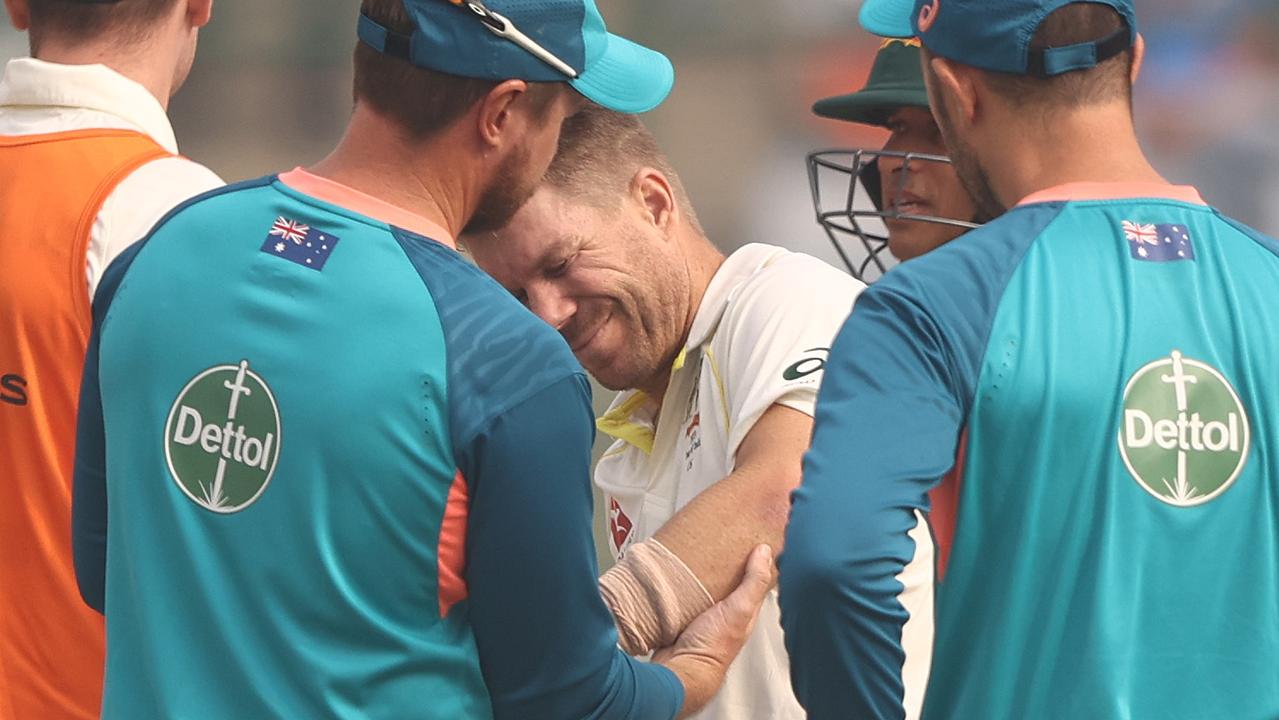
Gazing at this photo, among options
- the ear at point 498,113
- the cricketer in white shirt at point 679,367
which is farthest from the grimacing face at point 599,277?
the ear at point 498,113

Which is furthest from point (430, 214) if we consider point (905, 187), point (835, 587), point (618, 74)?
point (905, 187)

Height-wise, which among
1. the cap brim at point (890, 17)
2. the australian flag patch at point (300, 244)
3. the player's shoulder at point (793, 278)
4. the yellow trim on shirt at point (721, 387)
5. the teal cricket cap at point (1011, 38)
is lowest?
the yellow trim on shirt at point (721, 387)

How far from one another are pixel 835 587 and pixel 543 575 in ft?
0.93

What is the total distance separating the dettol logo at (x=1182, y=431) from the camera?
1.72 meters

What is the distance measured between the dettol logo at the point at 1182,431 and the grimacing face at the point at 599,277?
1133mm

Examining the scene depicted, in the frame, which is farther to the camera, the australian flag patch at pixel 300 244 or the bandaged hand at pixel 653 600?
the bandaged hand at pixel 653 600

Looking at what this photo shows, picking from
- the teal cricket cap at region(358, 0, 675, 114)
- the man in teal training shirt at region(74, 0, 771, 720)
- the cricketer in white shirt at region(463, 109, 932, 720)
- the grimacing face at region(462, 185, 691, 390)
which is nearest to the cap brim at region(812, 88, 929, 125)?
the cricketer in white shirt at region(463, 109, 932, 720)

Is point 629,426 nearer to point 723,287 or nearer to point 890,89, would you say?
point 723,287

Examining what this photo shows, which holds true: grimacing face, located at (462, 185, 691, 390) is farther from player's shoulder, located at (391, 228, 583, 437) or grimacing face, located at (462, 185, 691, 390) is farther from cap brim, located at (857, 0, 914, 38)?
player's shoulder, located at (391, 228, 583, 437)

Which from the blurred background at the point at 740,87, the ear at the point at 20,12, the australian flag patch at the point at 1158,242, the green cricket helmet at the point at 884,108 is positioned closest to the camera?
the australian flag patch at the point at 1158,242

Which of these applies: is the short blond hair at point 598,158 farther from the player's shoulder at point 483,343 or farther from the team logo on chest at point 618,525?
the player's shoulder at point 483,343

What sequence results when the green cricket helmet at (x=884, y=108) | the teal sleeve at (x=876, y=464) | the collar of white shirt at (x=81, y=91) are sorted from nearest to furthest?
the teal sleeve at (x=876, y=464), the collar of white shirt at (x=81, y=91), the green cricket helmet at (x=884, y=108)

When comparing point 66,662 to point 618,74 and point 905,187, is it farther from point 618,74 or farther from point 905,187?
point 905,187

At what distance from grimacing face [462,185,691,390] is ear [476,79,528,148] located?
86 cm
